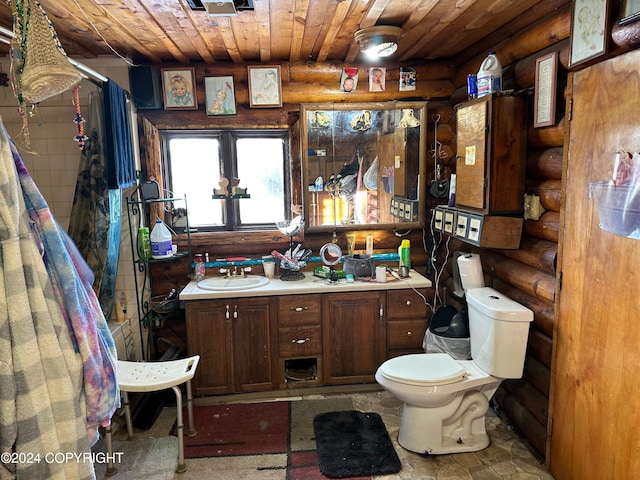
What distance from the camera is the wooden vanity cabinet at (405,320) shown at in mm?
3076

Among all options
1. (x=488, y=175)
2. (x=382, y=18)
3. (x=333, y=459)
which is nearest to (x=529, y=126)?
(x=488, y=175)

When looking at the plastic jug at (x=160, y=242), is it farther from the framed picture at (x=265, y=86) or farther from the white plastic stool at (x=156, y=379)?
the framed picture at (x=265, y=86)

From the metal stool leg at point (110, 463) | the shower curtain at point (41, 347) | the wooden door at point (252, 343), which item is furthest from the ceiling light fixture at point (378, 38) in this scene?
the metal stool leg at point (110, 463)

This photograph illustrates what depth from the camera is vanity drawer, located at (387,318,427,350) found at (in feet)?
10.2

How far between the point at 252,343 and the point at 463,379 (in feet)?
4.54

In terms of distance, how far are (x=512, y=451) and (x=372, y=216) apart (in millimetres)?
1810

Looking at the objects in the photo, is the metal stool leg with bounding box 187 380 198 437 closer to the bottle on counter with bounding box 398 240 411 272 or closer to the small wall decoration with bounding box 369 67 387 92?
Result: the bottle on counter with bounding box 398 240 411 272

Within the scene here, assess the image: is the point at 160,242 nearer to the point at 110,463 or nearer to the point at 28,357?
the point at 110,463

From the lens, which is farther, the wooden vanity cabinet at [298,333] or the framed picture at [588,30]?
the wooden vanity cabinet at [298,333]

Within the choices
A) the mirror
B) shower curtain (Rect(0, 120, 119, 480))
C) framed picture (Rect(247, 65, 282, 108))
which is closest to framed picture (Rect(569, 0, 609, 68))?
the mirror

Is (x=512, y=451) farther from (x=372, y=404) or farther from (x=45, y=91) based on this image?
(x=45, y=91)

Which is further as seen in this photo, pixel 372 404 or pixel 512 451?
pixel 372 404

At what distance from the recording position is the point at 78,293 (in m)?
1.21

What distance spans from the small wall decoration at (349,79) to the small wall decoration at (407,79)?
0.35 metres
